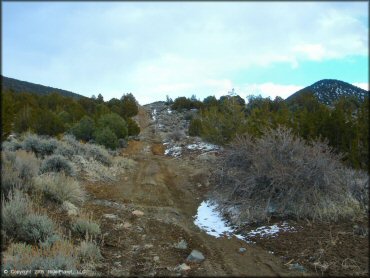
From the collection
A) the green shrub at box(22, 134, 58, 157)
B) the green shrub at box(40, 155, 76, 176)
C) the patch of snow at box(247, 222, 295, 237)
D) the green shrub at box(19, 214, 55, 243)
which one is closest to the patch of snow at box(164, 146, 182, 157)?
the green shrub at box(22, 134, 58, 157)

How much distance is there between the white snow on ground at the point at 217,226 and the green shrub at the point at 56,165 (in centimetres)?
434

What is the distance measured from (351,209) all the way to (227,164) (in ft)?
12.1

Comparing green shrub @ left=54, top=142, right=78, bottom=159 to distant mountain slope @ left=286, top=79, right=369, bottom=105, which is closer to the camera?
green shrub @ left=54, top=142, right=78, bottom=159

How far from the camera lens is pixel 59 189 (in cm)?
885

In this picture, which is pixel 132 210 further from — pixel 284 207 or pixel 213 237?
pixel 284 207

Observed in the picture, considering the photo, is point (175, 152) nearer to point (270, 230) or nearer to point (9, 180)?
point (9, 180)

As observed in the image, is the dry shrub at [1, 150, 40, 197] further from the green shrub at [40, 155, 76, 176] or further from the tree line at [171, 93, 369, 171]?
the tree line at [171, 93, 369, 171]

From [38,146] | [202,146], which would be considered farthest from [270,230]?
[202,146]

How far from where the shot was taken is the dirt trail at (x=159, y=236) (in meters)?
5.59

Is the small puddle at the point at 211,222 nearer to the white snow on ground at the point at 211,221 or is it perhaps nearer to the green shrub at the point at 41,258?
the white snow on ground at the point at 211,221

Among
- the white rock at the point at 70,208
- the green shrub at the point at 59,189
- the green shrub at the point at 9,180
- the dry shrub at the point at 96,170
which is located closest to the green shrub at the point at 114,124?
the dry shrub at the point at 96,170

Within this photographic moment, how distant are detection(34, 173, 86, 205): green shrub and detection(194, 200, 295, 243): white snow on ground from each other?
3037 mm

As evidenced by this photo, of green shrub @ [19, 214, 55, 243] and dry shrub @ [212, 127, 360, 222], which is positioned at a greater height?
dry shrub @ [212, 127, 360, 222]

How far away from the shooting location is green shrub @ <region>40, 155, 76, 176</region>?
11.3 metres
